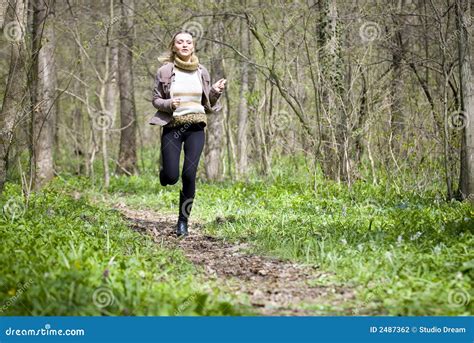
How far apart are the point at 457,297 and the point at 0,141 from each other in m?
5.36

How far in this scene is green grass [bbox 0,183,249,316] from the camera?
3.91 metres

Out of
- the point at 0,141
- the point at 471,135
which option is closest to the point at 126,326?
the point at 0,141

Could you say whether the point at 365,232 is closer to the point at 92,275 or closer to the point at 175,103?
the point at 175,103

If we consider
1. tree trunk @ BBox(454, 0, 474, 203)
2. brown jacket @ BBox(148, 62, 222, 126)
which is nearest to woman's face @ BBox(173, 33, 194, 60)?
brown jacket @ BBox(148, 62, 222, 126)

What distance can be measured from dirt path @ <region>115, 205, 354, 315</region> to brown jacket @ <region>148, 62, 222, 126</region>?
1263 millimetres

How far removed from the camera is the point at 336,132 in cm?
1077

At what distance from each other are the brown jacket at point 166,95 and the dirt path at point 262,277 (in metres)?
1.26

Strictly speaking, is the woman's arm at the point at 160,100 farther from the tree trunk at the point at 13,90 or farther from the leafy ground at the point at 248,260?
the tree trunk at the point at 13,90

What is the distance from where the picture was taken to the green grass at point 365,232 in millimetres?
4434

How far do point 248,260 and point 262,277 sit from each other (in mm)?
715

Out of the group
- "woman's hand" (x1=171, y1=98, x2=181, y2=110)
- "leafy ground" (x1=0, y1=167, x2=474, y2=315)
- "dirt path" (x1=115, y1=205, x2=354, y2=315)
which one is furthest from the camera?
"woman's hand" (x1=171, y1=98, x2=181, y2=110)

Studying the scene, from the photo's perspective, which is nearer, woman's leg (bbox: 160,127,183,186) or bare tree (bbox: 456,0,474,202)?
woman's leg (bbox: 160,127,183,186)

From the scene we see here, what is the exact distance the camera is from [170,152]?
7082mm

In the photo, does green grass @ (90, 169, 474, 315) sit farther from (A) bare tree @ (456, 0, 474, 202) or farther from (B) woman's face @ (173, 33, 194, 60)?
(B) woman's face @ (173, 33, 194, 60)
